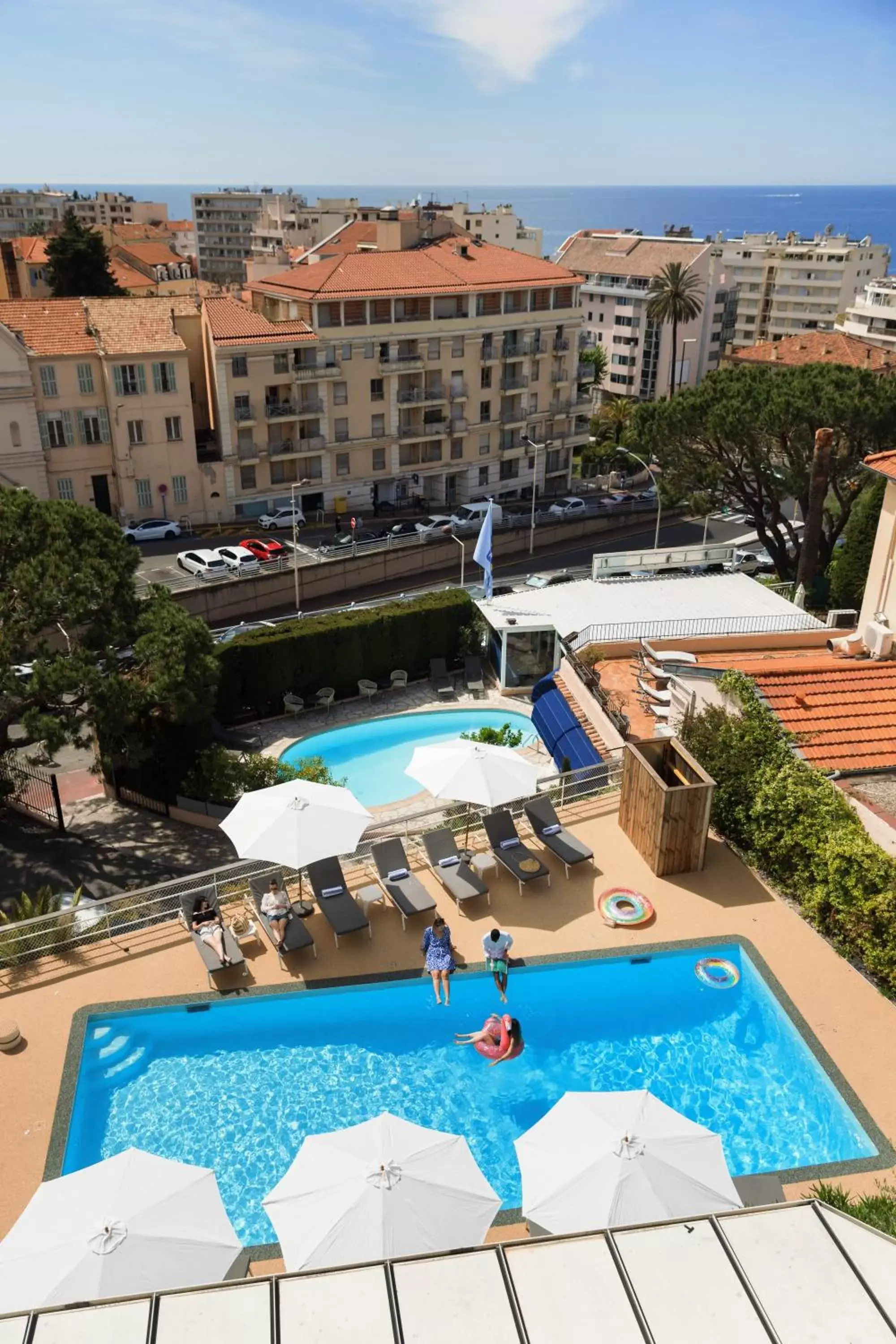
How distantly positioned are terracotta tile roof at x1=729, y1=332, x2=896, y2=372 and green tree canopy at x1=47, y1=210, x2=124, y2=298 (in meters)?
46.4

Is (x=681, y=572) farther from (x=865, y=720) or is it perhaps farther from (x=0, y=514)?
(x=0, y=514)

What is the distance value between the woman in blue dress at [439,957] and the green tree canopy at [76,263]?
200 feet

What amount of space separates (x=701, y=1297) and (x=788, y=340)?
246ft

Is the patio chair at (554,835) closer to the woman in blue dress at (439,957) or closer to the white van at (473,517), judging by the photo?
the woman in blue dress at (439,957)

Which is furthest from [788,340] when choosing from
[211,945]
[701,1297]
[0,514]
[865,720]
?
[701,1297]

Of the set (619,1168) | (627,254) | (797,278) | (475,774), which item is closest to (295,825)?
(475,774)

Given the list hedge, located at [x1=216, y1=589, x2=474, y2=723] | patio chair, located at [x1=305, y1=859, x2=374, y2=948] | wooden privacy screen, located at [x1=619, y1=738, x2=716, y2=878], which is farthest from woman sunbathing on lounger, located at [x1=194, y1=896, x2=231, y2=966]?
hedge, located at [x1=216, y1=589, x2=474, y2=723]

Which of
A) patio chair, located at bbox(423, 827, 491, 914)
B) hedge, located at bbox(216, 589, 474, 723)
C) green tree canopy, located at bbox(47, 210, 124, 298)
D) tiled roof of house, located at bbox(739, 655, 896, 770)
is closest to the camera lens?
patio chair, located at bbox(423, 827, 491, 914)

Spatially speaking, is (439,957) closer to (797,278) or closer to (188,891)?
(188,891)

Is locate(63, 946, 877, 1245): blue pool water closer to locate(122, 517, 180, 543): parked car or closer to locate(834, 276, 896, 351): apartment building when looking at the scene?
locate(122, 517, 180, 543): parked car

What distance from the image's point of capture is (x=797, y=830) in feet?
59.5

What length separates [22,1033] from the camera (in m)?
15.3

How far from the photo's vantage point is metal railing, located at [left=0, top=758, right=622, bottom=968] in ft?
55.7

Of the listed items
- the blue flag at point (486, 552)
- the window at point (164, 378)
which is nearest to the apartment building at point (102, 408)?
the window at point (164, 378)
